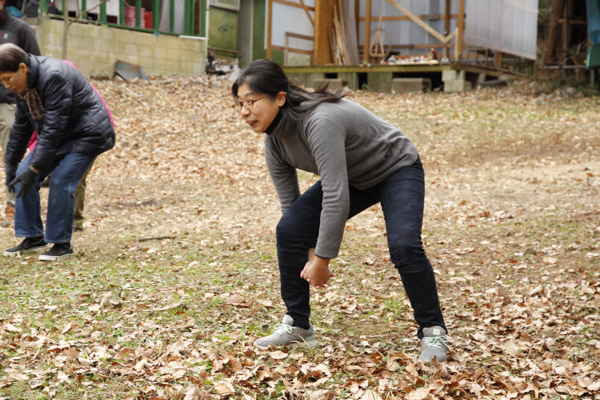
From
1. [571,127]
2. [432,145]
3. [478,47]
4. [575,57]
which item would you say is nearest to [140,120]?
[432,145]

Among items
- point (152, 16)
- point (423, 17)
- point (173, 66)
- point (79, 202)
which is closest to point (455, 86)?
point (423, 17)

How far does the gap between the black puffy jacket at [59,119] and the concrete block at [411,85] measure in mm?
13539

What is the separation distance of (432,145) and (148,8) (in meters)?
11.7

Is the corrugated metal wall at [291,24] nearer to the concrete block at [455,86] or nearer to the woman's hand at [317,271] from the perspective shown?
the concrete block at [455,86]

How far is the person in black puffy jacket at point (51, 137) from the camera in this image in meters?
5.31

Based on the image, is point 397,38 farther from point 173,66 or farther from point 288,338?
point 288,338

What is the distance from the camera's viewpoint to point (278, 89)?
325cm

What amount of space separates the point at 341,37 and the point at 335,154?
18807 millimetres

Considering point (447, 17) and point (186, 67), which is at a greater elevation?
point (447, 17)

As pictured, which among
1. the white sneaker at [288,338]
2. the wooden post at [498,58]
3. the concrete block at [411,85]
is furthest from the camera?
the wooden post at [498,58]

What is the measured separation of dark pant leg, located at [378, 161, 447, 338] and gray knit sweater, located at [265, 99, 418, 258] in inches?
4.0

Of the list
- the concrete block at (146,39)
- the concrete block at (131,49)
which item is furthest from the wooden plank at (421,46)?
the concrete block at (131,49)

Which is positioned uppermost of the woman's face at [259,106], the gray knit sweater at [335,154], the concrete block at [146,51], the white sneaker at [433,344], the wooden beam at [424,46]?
the wooden beam at [424,46]

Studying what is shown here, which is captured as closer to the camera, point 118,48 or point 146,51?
point 118,48
